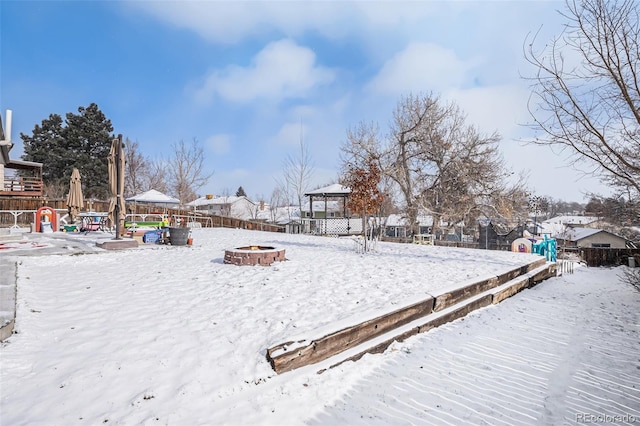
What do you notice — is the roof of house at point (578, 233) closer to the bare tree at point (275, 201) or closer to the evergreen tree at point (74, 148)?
the bare tree at point (275, 201)

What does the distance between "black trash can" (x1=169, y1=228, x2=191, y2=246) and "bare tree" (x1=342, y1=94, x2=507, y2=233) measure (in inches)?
391

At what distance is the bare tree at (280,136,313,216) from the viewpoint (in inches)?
955

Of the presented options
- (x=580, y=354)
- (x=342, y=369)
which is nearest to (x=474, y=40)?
(x=580, y=354)

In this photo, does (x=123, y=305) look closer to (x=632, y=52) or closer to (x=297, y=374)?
(x=297, y=374)

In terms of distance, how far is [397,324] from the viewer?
376 cm

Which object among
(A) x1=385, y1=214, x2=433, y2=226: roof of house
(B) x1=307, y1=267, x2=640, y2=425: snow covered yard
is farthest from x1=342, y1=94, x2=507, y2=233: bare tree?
(B) x1=307, y1=267, x2=640, y2=425: snow covered yard

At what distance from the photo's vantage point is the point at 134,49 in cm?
1174

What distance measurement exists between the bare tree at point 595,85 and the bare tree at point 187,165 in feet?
82.5

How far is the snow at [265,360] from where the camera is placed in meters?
2.20

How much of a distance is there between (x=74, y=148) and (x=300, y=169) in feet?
63.4

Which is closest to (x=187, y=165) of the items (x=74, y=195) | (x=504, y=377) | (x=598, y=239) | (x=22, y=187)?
(x=22, y=187)

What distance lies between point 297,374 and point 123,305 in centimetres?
244

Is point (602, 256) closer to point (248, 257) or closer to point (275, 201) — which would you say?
point (248, 257)

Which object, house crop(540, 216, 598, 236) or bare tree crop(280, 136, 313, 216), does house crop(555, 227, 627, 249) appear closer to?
house crop(540, 216, 598, 236)
